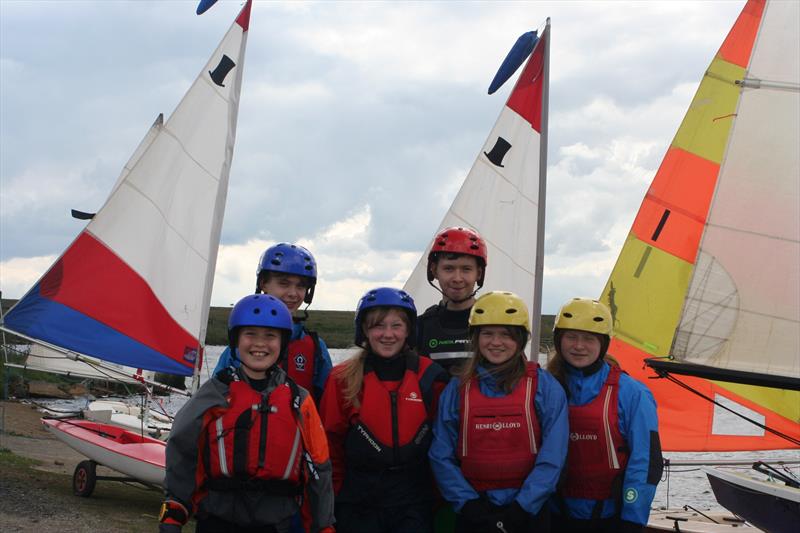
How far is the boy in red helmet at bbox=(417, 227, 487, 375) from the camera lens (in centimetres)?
559

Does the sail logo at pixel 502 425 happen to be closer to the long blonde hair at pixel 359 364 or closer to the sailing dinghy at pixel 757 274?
the long blonde hair at pixel 359 364

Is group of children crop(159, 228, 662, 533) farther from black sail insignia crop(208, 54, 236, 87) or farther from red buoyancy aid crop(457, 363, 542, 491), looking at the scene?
black sail insignia crop(208, 54, 236, 87)

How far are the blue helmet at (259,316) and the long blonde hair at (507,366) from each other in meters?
1.04

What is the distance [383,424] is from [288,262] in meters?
1.47

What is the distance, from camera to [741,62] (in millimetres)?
12820

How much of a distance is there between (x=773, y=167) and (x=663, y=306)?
390cm

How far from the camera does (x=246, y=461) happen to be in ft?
13.8

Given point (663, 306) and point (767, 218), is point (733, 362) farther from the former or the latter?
point (663, 306)

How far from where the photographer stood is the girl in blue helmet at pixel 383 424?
4684 mm

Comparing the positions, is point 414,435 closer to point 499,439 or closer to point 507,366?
point 499,439

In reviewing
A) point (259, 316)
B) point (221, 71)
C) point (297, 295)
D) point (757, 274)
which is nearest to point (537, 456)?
point (259, 316)

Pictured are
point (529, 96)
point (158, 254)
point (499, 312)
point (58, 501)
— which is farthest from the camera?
point (158, 254)

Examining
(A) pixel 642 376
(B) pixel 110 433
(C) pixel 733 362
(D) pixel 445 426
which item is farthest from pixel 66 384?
(D) pixel 445 426

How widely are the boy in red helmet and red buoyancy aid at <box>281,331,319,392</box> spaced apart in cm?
73
